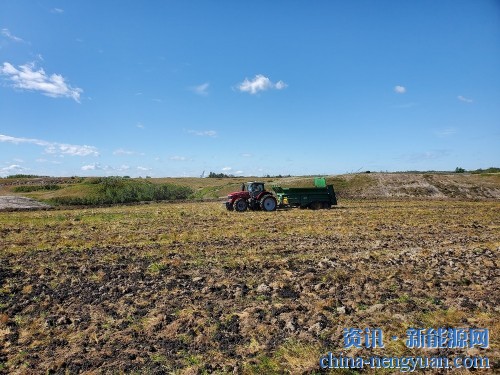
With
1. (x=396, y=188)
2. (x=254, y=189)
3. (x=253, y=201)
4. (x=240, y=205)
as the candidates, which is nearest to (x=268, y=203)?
(x=253, y=201)

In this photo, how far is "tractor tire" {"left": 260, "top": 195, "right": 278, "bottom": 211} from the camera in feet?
83.8

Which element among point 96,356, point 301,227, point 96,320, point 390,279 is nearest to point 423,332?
point 390,279

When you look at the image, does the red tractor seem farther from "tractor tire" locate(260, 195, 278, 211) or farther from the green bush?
the green bush

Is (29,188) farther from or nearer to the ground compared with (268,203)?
farther from the ground

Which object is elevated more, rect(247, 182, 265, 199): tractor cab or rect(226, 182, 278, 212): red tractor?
rect(247, 182, 265, 199): tractor cab

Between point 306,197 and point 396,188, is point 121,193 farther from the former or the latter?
point 396,188

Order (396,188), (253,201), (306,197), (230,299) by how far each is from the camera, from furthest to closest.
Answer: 1. (396,188)
2. (306,197)
3. (253,201)
4. (230,299)

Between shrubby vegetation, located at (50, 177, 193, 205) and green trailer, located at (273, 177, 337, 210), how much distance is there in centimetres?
2307

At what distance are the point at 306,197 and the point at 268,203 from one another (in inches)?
133

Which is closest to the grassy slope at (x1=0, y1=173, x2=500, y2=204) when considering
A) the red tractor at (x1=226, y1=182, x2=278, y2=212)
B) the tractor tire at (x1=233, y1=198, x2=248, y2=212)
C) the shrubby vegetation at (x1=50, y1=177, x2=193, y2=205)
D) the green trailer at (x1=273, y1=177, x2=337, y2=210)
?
the shrubby vegetation at (x1=50, y1=177, x2=193, y2=205)

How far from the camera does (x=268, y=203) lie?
25641 mm

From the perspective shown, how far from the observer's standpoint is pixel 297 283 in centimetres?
852

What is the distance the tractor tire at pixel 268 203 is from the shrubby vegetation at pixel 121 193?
23757 millimetres

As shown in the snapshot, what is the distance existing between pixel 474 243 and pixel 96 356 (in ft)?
41.7
